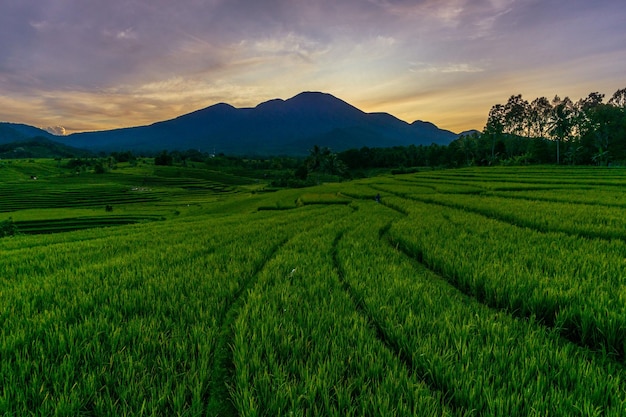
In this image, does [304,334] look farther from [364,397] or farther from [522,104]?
[522,104]

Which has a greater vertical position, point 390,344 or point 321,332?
point 321,332

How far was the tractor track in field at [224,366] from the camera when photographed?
2.24m

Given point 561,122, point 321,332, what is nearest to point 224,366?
point 321,332

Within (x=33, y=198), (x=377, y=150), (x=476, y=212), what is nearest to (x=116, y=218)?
(x=33, y=198)

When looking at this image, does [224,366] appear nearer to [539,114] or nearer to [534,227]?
[534,227]

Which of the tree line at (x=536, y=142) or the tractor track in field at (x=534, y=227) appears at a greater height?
the tree line at (x=536, y=142)

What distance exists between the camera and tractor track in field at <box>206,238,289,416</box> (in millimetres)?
2240

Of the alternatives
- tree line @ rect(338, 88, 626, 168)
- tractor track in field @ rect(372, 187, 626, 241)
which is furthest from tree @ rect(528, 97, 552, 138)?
tractor track in field @ rect(372, 187, 626, 241)

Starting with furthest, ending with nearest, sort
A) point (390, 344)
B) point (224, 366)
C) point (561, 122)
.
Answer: point (561, 122) → point (390, 344) → point (224, 366)

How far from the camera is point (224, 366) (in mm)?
2750

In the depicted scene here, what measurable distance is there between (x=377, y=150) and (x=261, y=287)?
440 ft

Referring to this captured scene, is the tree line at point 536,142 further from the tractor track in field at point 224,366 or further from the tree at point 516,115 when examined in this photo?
the tractor track in field at point 224,366

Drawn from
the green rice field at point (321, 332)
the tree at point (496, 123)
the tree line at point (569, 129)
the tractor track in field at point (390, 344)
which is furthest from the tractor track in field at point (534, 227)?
the tree at point (496, 123)

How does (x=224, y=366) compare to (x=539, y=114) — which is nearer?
(x=224, y=366)
